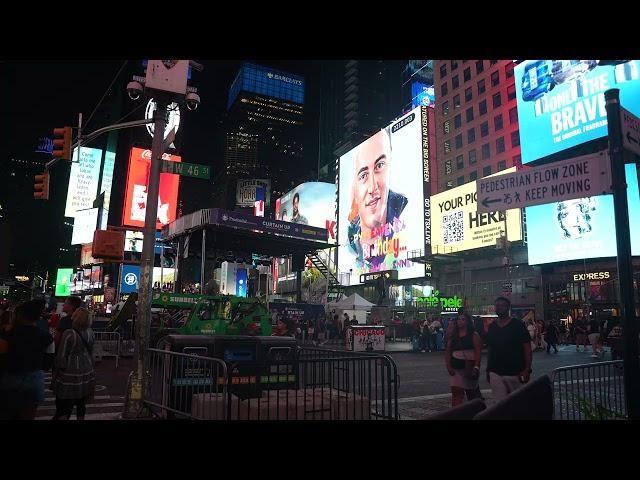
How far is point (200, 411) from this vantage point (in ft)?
20.6

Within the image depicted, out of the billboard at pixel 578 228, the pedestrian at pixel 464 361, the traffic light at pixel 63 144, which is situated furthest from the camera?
the billboard at pixel 578 228

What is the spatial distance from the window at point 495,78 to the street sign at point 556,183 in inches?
2501

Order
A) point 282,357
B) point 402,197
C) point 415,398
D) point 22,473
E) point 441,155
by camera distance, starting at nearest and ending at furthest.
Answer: point 22,473 → point 282,357 → point 415,398 → point 402,197 → point 441,155

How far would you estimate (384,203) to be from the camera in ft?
211

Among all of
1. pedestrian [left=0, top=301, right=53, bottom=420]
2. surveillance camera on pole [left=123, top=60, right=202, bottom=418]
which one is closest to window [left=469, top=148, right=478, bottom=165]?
surveillance camera on pole [left=123, top=60, right=202, bottom=418]

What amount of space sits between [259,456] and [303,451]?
0.33 metres

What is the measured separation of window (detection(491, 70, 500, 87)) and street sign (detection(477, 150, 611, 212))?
63.5 meters

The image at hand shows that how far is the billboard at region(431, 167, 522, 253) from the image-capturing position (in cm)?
4900

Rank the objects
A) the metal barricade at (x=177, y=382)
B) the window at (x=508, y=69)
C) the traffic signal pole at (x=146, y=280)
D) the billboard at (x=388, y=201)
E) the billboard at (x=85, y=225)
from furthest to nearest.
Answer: the window at (x=508, y=69) → the billboard at (x=388, y=201) → the billboard at (x=85, y=225) → the traffic signal pole at (x=146, y=280) → the metal barricade at (x=177, y=382)

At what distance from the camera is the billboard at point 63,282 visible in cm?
7775

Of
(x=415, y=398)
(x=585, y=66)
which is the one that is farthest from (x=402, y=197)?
(x=415, y=398)

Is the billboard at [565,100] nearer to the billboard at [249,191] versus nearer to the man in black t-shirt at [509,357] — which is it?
the man in black t-shirt at [509,357]

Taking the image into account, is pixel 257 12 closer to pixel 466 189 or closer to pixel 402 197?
pixel 466 189

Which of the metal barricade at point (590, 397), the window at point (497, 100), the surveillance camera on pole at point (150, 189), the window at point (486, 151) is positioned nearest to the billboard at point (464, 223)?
the window at point (486, 151)
